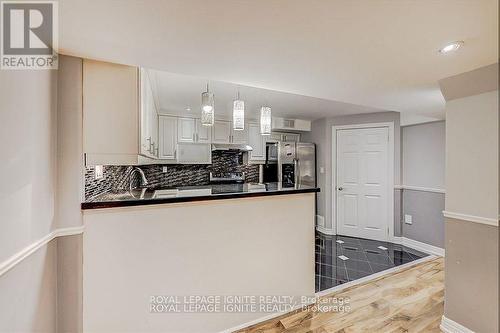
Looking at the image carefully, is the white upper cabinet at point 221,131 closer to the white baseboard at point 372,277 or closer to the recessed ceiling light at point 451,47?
the white baseboard at point 372,277

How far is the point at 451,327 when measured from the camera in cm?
195

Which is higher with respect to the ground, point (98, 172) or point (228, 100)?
point (228, 100)

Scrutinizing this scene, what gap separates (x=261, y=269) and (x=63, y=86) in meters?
1.99

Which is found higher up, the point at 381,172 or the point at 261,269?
the point at 381,172

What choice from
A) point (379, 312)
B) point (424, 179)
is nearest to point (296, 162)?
point (424, 179)

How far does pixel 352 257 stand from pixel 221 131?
2.89 meters

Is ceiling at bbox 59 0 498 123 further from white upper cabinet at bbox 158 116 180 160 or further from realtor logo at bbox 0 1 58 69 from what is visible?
A: white upper cabinet at bbox 158 116 180 160

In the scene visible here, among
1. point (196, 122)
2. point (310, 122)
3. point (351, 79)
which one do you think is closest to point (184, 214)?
point (351, 79)

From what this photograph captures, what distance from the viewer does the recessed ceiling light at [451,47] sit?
1.37 m

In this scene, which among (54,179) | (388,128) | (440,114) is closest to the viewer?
(54,179)

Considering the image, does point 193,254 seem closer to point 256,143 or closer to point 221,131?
point 221,131

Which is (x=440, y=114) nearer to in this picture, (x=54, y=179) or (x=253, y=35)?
(x=253, y=35)

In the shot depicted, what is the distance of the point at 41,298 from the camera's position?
4.33 feet

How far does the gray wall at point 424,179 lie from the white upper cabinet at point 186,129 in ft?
11.4
